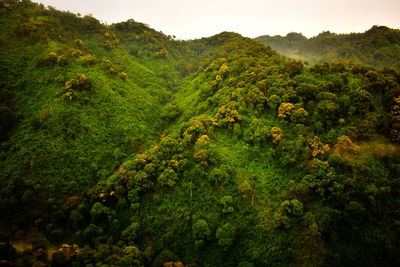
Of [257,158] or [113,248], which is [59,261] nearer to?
[113,248]

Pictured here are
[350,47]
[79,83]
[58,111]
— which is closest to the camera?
[58,111]

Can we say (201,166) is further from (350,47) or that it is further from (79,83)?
(350,47)

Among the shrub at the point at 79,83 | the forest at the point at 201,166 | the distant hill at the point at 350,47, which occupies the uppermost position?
the distant hill at the point at 350,47

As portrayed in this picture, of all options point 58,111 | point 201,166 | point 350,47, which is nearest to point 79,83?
point 58,111

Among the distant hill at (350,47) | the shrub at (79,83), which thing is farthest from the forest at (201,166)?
the distant hill at (350,47)

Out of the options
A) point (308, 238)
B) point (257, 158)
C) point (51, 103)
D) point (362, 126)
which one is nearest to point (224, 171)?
point (257, 158)

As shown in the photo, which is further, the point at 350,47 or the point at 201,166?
the point at 350,47

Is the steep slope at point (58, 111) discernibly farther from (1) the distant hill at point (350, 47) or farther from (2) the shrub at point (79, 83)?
(1) the distant hill at point (350, 47)
